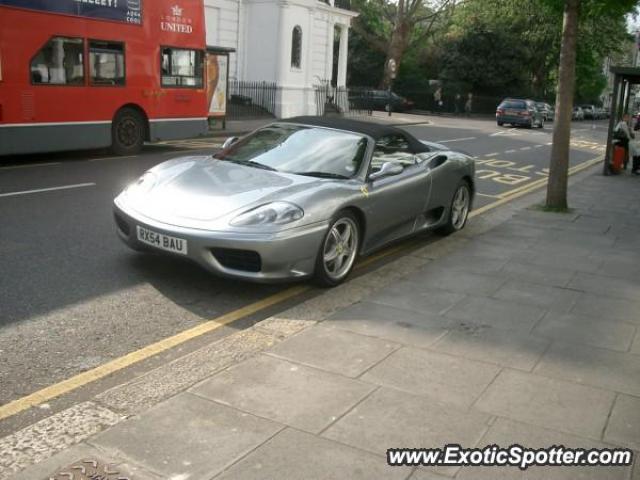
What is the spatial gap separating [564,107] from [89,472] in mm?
9220

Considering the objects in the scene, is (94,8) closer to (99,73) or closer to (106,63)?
(106,63)

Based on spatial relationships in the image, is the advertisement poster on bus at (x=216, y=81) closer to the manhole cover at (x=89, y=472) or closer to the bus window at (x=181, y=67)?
the bus window at (x=181, y=67)

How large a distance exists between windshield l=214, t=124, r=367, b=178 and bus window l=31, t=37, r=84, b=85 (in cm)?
681

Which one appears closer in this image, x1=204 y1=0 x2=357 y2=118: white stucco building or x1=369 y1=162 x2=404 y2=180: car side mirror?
x1=369 y1=162 x2=404 y2=180: car side mirror

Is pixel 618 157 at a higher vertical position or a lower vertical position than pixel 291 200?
lower

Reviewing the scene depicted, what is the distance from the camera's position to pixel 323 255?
5754mm

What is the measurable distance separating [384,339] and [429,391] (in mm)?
812

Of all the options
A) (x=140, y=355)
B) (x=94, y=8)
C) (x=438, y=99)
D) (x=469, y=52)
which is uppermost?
(x=469, y=52)

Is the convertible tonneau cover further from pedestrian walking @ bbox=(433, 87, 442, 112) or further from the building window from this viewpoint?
pedestrian walking @ bbox=(433, 87, 442, 112)

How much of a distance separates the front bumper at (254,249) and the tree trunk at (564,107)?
608 cm

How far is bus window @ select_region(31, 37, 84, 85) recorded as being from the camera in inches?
482

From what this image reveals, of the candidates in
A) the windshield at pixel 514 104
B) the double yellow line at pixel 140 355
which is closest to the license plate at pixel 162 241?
the double yellow line at pixel 140 355

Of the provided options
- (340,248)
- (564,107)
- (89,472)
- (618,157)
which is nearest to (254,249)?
(340,248)

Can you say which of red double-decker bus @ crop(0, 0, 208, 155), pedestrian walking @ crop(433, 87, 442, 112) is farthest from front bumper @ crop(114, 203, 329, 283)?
pedestrian walking @ crop(433, 87, 442, 112)
